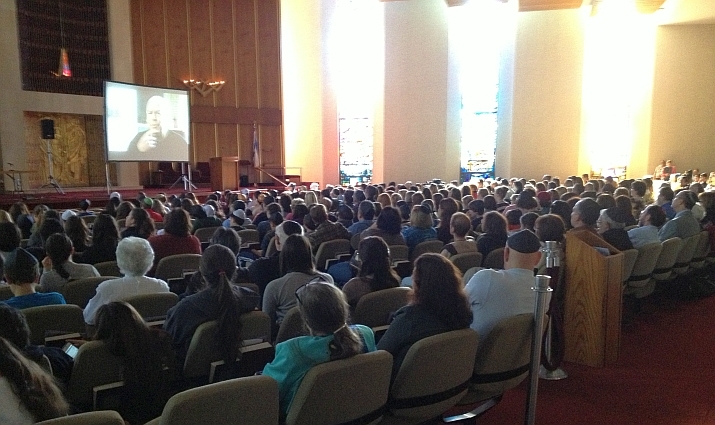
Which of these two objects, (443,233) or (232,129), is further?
(232,129)

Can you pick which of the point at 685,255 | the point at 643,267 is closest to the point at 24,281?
the point at 643,267

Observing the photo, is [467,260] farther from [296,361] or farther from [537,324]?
[296,361]

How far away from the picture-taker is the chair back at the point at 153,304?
2.91 meters

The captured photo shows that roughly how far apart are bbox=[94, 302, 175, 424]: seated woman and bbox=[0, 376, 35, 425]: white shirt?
1.71 feet

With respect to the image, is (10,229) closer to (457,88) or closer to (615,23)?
(457,88)

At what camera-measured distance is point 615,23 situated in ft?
59.6

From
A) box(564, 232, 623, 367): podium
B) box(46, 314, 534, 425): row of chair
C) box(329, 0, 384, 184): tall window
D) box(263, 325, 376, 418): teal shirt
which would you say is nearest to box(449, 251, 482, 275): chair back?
box(564, 232, 623, 367): podium

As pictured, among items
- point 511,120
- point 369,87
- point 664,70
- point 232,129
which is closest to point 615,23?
point 664,70

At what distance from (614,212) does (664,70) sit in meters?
16.3

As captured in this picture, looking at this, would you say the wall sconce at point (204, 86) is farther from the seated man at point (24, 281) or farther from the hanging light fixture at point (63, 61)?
the seated man at point (24, 281)

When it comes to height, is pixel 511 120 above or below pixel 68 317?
above

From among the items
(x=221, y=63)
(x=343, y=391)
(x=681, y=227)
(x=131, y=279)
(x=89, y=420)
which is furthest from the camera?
(x=221, y=63)

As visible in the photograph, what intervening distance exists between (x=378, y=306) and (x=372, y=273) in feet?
1.17

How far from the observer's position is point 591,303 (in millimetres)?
3770
